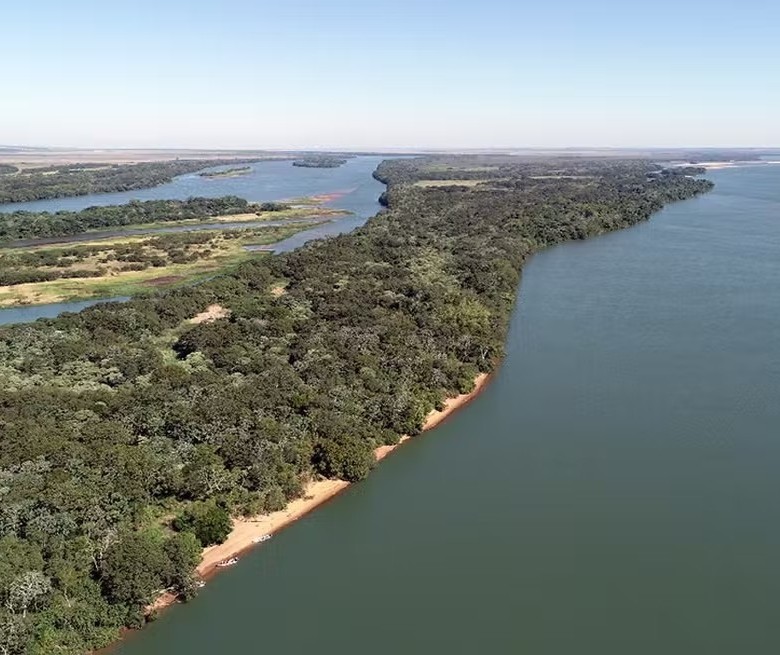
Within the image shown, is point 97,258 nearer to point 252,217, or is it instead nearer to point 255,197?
point 252,217

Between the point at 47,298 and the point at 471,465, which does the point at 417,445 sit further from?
the point at 47,298

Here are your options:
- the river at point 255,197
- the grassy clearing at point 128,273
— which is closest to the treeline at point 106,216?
the river at point 255,197

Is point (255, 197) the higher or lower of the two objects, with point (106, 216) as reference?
higher

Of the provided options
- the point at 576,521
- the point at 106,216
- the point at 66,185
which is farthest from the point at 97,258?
the point at 66,185

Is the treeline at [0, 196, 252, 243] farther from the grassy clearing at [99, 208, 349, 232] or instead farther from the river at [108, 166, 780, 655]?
the river at [108, 166, 780, 655]

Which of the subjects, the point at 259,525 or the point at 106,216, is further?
the point at 106,216

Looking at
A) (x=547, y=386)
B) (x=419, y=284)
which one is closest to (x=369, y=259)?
(x=419, y=284)

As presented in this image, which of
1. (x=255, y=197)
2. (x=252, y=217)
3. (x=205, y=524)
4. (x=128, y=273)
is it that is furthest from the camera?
(x=255, y=197)
